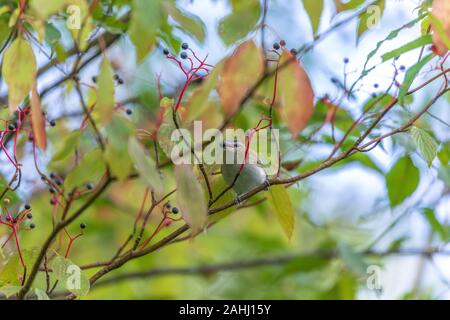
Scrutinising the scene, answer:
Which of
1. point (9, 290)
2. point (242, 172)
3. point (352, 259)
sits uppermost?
point (352, 259)

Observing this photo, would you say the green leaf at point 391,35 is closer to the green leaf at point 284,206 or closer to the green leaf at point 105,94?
the green leaf at point 284,206

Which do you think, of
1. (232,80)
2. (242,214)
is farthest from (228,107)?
(242,214)

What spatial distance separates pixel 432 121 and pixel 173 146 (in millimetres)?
650

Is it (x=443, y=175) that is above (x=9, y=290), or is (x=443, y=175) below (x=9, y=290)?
above

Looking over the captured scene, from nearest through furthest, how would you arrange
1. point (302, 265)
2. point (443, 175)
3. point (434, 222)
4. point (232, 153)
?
1. point (232, 153)
2. point (443, 175)
3. point (434, 222)
4. point (302, 265)

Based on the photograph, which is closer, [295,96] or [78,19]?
[295,96]

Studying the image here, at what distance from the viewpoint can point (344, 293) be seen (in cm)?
150

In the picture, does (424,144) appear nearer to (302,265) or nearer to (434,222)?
(434,222)

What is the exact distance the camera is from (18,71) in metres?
0.74

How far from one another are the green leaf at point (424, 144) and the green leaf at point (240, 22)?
241mm

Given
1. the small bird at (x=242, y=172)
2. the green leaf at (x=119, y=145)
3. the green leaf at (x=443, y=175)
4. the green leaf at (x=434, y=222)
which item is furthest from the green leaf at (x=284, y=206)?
the green leaf at (x=434, y=222)

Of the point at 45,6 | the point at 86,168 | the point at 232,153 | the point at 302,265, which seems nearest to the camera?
the point at 45,6

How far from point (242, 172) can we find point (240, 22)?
0.21 m

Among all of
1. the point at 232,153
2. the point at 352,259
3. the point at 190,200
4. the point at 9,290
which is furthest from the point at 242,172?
the point at 352,259
